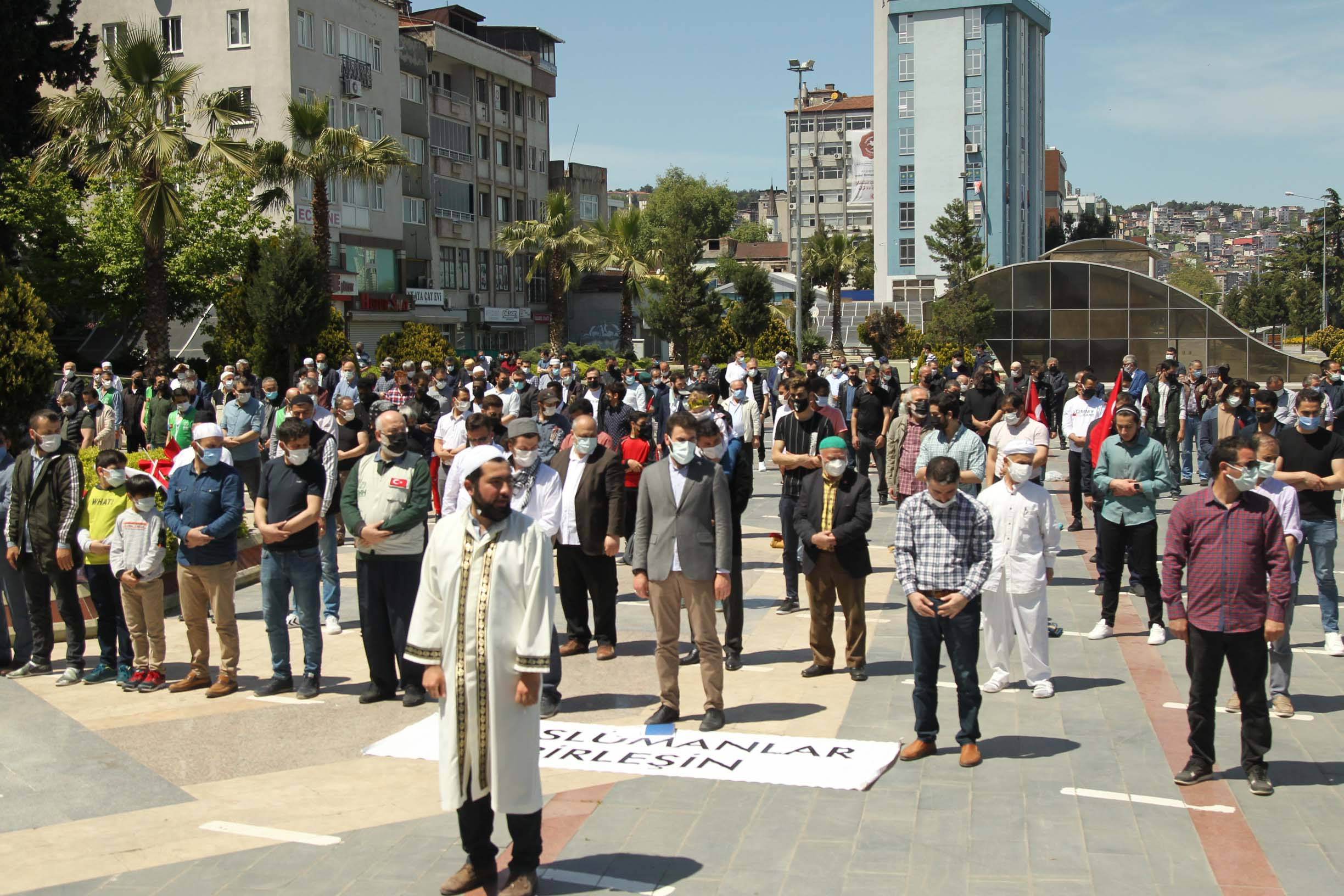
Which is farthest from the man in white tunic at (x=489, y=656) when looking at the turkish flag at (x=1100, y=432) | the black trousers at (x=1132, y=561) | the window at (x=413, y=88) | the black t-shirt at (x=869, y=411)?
the window at (x=413, y=88)

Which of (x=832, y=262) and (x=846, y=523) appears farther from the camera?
(x=832, y=262)

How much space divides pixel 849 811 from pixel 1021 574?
2623mm

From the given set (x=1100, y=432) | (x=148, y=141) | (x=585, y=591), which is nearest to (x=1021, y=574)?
(x=585, y=591)

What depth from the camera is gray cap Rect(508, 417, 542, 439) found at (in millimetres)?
8141

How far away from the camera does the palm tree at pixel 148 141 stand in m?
26.1

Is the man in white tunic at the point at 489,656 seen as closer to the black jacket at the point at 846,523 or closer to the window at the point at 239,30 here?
the black jacket at the point at 846,523

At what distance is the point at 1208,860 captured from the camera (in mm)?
5559

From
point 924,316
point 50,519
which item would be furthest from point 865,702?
point 924,316

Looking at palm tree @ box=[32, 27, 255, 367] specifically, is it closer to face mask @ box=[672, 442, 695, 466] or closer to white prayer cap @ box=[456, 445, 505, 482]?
white prayer cap @ box=[456, 445, 505, 482]

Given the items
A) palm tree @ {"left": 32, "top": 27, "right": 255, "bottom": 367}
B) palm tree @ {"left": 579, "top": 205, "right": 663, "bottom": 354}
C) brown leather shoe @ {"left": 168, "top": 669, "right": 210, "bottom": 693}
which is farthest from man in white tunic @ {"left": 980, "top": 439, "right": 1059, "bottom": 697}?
palm tree @ {"left": 579, "top": 205, "right": 663, "bottom": 354}

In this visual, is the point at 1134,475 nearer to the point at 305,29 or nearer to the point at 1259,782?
the point at 1259,782

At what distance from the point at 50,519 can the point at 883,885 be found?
21.5 feet

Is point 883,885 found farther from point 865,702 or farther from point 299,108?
point 299,108

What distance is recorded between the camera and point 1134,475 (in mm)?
9508
